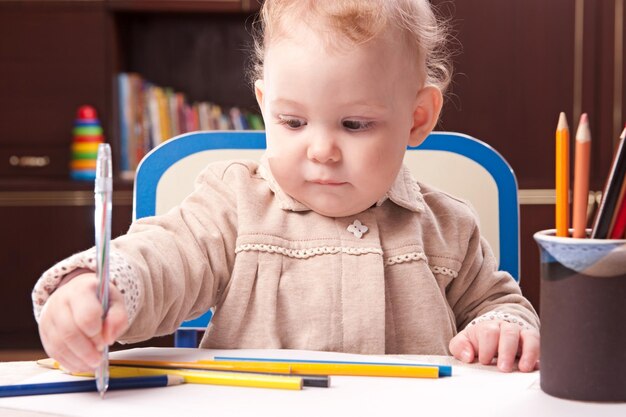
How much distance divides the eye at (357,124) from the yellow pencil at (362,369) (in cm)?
25

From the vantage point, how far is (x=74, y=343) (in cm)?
58

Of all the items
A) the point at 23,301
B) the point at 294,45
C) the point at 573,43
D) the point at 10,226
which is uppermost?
the point at 573,43

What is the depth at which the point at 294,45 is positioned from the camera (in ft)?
2.76

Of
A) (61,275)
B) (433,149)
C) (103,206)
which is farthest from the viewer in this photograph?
(433,149)

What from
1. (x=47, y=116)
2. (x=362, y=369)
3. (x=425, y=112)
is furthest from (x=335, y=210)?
(x=47, y=116)

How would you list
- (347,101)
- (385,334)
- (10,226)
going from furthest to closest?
(10,226), (385,334), (347,101)

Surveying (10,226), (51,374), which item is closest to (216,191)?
(51,374)

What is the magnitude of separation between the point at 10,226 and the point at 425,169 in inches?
77.0

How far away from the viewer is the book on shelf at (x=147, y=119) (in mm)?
2920

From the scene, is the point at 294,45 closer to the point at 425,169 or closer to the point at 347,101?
the point at 347,101

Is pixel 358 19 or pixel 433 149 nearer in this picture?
pixel 358 19

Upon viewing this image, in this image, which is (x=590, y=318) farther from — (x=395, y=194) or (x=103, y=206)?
(x=395, y=194)

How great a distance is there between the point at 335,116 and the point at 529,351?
250 mm

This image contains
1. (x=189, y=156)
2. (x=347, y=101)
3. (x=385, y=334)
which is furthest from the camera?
(x=189, y=156)
